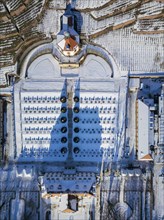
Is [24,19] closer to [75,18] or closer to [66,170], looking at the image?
[75,18]

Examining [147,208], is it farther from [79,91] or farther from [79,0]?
[79,0]

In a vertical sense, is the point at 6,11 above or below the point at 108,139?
above

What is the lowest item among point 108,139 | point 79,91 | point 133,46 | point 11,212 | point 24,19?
point 11,212

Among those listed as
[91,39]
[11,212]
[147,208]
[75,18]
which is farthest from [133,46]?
[11,212]

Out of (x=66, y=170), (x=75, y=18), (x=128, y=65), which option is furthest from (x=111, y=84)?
(x=66, y=170)

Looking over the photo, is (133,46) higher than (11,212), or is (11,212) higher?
(133,46)

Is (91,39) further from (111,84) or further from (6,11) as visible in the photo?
(6,11)

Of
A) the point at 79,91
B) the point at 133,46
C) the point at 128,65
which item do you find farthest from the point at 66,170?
the point at 133,46

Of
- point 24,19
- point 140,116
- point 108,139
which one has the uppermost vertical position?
point 24,19
